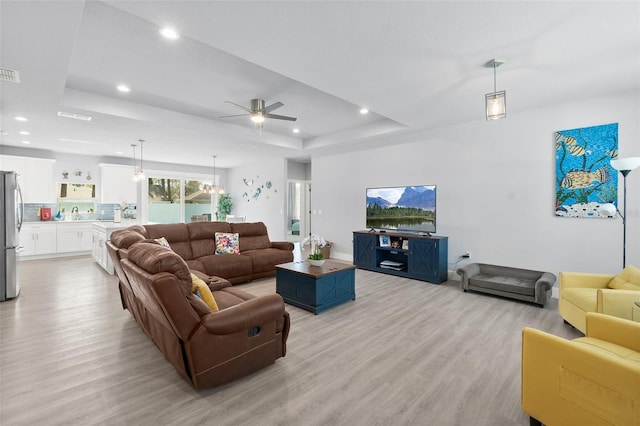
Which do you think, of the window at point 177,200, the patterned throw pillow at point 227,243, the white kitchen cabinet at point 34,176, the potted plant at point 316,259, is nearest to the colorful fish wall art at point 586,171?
the potted plant at point 316,259

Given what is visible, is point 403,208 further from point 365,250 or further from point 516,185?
point 516,185

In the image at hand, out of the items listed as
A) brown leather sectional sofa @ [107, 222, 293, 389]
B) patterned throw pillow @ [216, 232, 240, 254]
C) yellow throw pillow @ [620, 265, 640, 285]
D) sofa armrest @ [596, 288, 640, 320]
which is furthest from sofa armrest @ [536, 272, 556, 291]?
patterned throw pillow @ [216, 232, 240, 254]

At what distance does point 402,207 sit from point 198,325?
4.47m

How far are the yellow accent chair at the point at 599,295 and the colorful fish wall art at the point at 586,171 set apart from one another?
1089 millimetres

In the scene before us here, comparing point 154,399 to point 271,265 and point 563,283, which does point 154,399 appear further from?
point 563,283

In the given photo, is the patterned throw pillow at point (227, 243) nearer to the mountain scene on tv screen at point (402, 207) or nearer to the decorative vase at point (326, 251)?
the decorative vase at point (326, 251)

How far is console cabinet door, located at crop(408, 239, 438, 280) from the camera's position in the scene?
494cm

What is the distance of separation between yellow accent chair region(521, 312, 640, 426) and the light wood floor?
306mm

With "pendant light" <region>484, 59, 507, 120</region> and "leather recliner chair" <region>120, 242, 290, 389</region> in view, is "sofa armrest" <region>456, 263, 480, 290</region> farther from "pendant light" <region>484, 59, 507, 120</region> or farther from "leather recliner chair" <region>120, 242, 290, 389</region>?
"leather recliner chair" <region>120, 242, 290, 389</region>

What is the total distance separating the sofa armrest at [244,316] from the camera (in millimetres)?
2031

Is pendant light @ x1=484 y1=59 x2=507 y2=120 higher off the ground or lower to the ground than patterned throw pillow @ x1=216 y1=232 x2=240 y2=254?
higher

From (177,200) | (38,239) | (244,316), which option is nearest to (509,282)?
(244,316)

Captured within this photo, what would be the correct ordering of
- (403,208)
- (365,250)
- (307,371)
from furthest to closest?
(365,250)
(403,208)
(307,371)

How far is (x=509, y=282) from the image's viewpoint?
4.20 m
